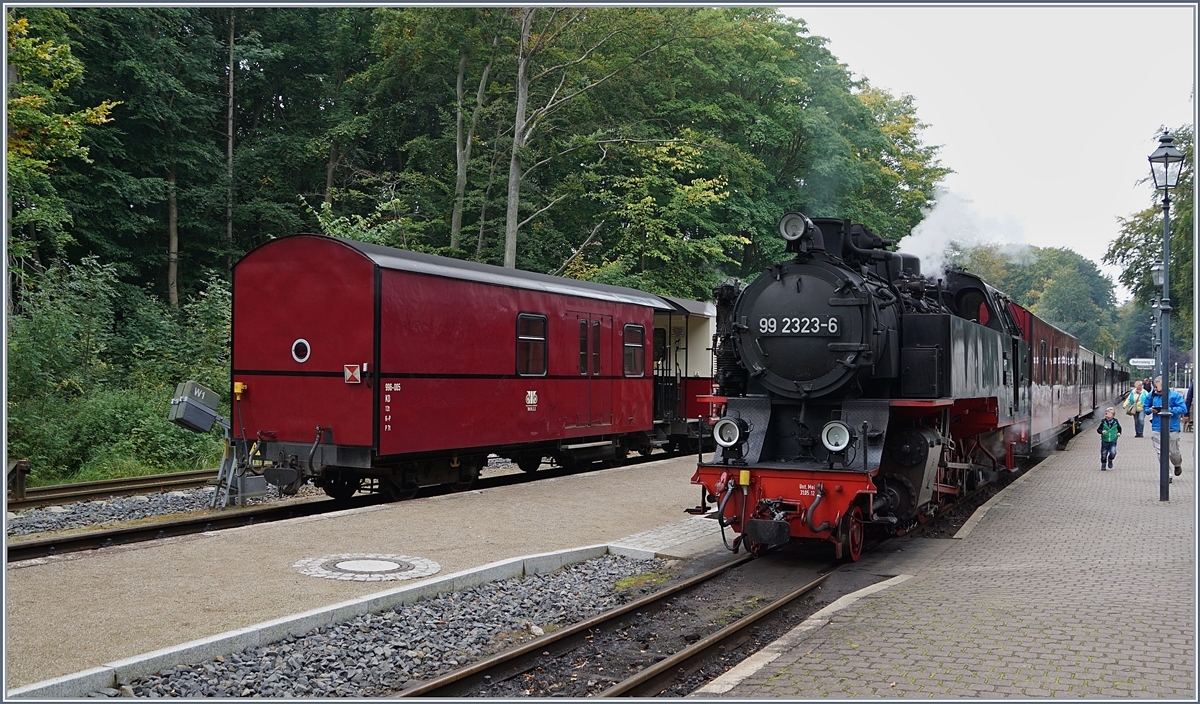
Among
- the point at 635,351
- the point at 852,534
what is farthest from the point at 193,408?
the point at 635,351

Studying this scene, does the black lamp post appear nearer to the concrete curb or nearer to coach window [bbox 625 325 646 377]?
coach window [bbox 625 325 646 377]

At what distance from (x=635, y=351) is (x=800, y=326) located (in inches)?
306

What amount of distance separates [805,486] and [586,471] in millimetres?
7873

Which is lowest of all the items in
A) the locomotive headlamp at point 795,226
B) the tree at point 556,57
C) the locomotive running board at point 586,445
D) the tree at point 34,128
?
the locomotive running board at point 586,445

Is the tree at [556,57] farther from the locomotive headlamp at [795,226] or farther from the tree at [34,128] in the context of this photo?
the locomotive headlamp at [795,226]

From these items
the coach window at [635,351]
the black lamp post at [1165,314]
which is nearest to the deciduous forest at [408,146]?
the black lamp post at [1165,314]

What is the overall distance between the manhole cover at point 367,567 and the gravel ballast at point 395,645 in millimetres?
549

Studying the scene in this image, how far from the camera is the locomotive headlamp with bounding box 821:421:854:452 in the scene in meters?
8.18

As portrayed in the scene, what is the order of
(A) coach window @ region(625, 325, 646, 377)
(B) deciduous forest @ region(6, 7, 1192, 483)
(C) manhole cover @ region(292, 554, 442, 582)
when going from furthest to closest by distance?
(B) deciduous forest @ region(6, 7, 1192, 483), (A) coach window @ region(625, 325, 646, 377), (C) manhole cover @ region(292, 554, 442, 582)

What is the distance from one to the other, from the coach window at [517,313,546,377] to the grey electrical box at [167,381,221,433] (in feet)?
13.5

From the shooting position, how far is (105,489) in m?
11.6

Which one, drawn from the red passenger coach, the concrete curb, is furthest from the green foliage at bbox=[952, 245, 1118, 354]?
the concrete curb

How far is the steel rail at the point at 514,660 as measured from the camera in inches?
201

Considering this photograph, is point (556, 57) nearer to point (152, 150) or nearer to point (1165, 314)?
point (152, 150)
